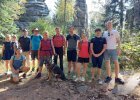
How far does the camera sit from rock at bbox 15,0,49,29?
3945 centimetres

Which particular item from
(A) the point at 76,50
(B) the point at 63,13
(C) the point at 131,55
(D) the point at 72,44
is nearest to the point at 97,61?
(A) the point at 76,50

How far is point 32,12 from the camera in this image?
40.4 m

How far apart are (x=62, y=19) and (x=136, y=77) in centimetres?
3502

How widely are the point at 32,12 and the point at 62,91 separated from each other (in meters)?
31.2

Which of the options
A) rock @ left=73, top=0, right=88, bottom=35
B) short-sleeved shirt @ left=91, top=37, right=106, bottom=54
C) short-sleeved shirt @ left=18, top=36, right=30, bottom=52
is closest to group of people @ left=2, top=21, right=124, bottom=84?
short-sleeved shirt @ left=91, top=37, right=106, bottom=54

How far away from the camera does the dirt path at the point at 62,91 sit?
9.64m

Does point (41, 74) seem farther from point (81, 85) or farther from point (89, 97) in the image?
point (89, 97)

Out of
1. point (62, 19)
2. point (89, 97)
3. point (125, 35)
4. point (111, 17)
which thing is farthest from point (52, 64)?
point (62, 19)

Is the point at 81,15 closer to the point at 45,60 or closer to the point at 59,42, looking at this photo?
the point at 59,42

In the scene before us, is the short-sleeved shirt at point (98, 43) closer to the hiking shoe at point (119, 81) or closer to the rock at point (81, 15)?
the hiking shoe at point (119, 81)

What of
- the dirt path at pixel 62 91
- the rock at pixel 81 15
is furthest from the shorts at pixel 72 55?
the rock at pixel 81 15

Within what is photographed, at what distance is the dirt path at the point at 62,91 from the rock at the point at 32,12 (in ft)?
93.3

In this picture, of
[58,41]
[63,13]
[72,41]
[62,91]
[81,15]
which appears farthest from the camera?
[81,15]

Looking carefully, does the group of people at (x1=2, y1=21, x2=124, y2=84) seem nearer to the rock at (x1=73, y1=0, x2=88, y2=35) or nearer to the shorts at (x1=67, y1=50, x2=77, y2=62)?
the shorts at (x1=67, y1=50, x2=77, y2=62)
